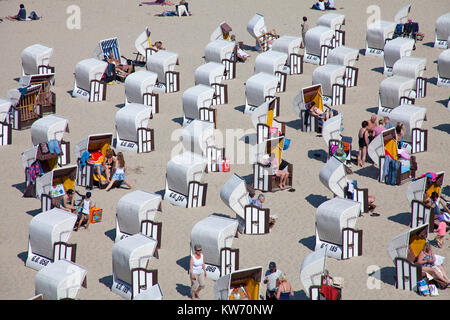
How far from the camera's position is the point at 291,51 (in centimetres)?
2853

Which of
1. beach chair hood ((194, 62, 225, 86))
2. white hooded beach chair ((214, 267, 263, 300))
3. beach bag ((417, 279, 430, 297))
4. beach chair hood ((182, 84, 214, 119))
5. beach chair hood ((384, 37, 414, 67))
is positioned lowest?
beach bag ((417, 279, 430, 297))

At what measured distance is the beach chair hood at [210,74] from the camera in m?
25.7

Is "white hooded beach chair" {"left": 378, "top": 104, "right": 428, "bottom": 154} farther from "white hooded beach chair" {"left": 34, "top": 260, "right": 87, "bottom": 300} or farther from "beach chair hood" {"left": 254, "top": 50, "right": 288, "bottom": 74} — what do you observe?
"white hooded beach chair" {"left": 34, "top": 260, "right": 87, "bottom": 300}

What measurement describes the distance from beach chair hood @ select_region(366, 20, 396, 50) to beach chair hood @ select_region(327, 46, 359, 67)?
320 cm

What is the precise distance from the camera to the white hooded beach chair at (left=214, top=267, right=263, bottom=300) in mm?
13977

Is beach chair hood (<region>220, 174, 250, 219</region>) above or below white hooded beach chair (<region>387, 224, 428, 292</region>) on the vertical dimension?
above

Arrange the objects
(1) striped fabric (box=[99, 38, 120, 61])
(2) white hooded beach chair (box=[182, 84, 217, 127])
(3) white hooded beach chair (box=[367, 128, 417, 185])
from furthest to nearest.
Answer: (1) striped fabric (box=[99, 38, 120, 61]) < (2) white hooded beach chair (box=[182, 84, 217, 127]) < (3) white hooded beach chair (box=[367, 128, 417, 185])

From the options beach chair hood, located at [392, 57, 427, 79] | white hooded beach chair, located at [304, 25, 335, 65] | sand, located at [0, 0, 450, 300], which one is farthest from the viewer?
white hooded beach chair, located at [304, 25, 335, 65]

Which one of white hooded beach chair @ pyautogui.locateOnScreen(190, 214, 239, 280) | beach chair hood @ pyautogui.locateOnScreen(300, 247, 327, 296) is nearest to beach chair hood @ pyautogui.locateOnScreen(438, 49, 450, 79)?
white hooded beach chair @ pyautogui.locateOnScreen(190, 214, 239, 280)

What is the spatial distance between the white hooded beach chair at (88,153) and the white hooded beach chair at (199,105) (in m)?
3.79

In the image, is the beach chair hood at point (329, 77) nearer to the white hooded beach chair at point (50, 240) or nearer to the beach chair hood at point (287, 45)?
the beach chair hood at point (287, 45)

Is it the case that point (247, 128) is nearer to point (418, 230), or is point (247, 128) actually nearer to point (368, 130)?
point (368, 130)

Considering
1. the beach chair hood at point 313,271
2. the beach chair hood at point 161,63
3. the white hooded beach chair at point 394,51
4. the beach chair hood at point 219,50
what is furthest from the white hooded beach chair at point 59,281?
the white hooded beach chair at point 394,51

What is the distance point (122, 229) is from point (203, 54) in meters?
15.2
